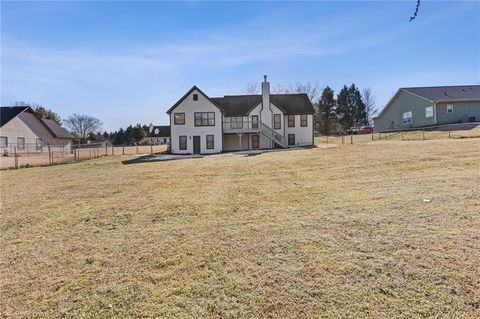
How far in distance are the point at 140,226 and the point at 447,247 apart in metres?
4.98

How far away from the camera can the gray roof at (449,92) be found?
1359 inches

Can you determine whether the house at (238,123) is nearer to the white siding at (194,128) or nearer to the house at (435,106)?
the white siding at (194,128)

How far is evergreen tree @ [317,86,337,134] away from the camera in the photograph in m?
65.9

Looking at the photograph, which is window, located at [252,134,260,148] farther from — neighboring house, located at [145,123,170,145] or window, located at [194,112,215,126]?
neighboring house, located at [145,123,170,145]

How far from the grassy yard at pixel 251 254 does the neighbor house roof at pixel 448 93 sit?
3043cm

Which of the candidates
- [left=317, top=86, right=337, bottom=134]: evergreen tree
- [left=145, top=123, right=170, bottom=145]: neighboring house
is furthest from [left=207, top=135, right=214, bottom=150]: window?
[left=145, top=123, right=170, bottom=145]: neighboring house

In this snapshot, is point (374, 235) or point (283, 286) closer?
point (283, 286)

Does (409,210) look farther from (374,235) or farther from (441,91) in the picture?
(441,91)

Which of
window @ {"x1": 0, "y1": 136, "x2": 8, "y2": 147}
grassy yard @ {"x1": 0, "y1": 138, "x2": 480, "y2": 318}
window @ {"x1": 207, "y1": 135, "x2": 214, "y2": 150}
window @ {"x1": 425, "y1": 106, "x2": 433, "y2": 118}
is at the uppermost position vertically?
window @ {"x1": 425, "y1": 106, "x2": 433, "y2": 118}

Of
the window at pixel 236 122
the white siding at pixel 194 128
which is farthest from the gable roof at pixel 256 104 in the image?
the white siding at pixel 194 128

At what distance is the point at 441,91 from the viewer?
119 ft

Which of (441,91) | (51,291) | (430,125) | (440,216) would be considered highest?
(441,91)

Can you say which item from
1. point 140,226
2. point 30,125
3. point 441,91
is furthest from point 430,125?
point 30,125

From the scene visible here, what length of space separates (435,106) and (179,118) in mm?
25905
